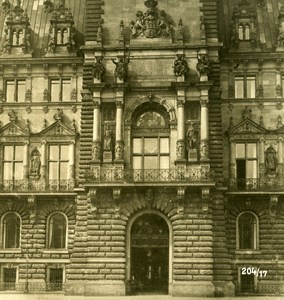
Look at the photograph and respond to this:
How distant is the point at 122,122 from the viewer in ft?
124

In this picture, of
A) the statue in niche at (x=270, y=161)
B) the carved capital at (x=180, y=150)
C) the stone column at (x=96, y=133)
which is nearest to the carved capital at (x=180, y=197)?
the carved capital at (x=180, y=150)

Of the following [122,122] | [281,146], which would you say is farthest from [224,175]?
[122,122]

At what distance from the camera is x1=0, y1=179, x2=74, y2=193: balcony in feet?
132

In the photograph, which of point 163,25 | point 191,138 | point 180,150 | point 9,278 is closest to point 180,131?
point 191,138

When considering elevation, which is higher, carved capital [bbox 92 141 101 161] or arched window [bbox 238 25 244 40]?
arched window [bbox 238 25 244 40]

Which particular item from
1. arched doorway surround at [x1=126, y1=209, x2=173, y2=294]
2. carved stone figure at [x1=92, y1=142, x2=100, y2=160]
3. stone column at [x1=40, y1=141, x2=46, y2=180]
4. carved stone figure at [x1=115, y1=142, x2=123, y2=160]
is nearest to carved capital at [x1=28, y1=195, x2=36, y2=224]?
stone column at [x1=40, y1=141, x2=46, y2=180]

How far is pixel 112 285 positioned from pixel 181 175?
7025 millimetres

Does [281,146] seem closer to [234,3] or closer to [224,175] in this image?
[224,175]

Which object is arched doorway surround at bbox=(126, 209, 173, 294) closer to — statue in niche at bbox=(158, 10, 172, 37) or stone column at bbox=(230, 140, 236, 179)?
stone column at bbox=(230, 140, 236, 179)

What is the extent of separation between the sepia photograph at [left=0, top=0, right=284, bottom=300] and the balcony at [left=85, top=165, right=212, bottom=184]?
0.25 ft

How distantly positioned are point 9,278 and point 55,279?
109 inches

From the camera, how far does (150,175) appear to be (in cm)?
3738

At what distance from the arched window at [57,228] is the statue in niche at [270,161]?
41.0ft

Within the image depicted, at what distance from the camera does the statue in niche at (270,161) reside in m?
39.6
